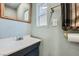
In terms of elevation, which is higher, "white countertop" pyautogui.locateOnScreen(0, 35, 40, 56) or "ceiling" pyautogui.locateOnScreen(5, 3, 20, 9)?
"ceiling" pyautogui.locateOnScreen(5, 3, 20, 9)

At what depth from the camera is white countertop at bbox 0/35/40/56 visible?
35.7 inches

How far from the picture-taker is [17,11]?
3.22ft

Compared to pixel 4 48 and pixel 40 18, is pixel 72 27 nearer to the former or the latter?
pixel 40 18

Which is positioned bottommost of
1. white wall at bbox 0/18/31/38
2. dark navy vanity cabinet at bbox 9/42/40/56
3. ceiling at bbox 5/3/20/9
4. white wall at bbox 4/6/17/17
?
dark navy vanity cabinet at bbox 9/42/40/56

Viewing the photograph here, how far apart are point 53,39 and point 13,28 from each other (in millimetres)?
349

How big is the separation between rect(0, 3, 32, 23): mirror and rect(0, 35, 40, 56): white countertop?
16 cm

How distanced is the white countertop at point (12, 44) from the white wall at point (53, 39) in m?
0.07

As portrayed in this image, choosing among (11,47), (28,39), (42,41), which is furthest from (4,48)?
(42,41)

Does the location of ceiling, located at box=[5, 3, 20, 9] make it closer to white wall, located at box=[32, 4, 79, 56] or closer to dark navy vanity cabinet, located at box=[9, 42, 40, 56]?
white wall, located at box=[32, 4, 79, 56]

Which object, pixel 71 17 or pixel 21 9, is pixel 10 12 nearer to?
pixel 21 9

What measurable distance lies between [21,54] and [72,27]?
1.46ft

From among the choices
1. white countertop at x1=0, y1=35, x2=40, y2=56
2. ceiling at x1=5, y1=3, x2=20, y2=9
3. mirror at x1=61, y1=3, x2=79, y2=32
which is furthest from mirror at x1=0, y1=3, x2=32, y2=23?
mirror at x1=61, y1=3, x2=79, y2=32

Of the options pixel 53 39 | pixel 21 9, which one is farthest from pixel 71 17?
pixel 21 9

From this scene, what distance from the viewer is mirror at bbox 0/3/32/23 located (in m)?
0.94
